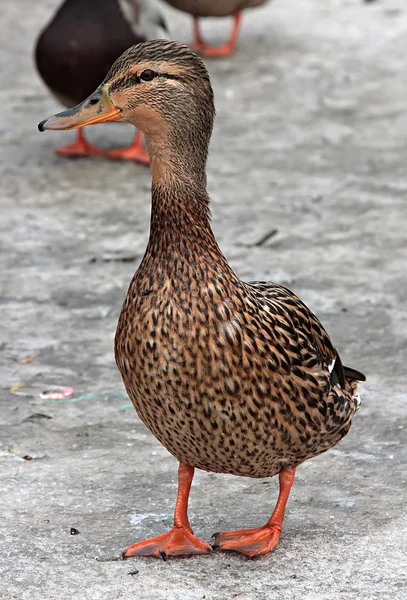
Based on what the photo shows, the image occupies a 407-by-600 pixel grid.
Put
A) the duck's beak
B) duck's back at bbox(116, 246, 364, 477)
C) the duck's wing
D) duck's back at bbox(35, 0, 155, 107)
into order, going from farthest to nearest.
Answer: duck's back at bbox(35, 0, 155, 107) < the duck's wing < the duck's beak < duck's back at bbox(116, 246, 364, 477)

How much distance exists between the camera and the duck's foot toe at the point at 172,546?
3.61 meters

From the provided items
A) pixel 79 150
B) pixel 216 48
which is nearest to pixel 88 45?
pixel 79 150

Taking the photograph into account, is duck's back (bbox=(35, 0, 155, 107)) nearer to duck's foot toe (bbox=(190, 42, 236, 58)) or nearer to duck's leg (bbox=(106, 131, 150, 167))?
duck's leg (bbox=(106, 131, 150, 167))

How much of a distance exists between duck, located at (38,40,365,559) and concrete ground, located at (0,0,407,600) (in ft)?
1.38

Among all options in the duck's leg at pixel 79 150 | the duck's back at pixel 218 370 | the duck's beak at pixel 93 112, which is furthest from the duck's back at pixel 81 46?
the duck's back at pixel 218 370

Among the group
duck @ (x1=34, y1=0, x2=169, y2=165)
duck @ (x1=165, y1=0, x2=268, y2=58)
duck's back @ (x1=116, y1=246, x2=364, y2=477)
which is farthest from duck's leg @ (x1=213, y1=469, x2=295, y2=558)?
duck @ (x1=165, y1=0, x2=268, y2=58)

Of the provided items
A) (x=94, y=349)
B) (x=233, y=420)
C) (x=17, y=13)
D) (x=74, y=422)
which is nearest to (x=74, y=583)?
(x=233, y=420)

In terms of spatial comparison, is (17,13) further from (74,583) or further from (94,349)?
(74,583)

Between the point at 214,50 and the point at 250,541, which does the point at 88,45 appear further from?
the point at 250,541

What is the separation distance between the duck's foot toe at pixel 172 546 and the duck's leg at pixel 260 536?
0.20 ft

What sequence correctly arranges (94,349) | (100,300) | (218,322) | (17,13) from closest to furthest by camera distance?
(218,322) < (94,349) < (100,300) < (17,13)

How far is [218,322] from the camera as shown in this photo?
3314mm

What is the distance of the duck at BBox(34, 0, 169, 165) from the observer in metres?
7.72

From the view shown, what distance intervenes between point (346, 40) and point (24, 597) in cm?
801
